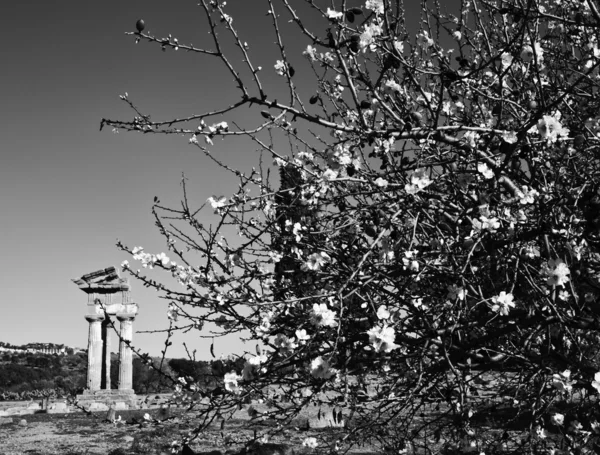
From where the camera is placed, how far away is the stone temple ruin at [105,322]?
26.4 metres

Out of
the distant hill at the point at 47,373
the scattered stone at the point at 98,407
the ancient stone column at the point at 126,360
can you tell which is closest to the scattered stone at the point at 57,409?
the scattered stone at the point at 98,407

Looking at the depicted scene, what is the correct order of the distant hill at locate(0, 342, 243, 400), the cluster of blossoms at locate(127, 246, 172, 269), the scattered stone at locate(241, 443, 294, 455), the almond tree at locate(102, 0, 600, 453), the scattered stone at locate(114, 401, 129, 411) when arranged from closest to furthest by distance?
the almond tree at locate(102, 0, 600, 453)
the cluster of blossoms at locate(127, 246, 172, 269)
the scattered stone at locate(241, 443, 294, 455)
the scattered stone at locate(114, 401, 129, 411)
the distant hill at locate(0, 342, 243, 400)

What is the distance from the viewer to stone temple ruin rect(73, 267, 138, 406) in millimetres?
26438

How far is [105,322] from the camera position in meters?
26.3

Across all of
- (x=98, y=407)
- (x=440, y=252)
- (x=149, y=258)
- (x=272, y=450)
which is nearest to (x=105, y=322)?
(x=98, y=407)

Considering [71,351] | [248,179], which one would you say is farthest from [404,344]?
[71,351]

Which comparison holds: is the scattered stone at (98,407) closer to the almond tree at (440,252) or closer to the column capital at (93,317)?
the column capital at (93,317)

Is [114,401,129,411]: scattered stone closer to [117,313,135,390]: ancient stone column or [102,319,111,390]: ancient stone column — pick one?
[117,313,135,390]: ancient stone column

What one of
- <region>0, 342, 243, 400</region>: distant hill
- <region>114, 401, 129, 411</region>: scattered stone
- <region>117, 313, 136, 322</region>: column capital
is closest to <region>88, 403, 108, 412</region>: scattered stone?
<region>114, 401, 129, 411</region>: scattered stone

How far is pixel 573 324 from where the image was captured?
335 centimetres

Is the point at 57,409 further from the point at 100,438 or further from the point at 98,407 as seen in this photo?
the point at 100,438

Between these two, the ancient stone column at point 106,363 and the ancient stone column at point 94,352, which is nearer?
the ancient stone column at point 94,352

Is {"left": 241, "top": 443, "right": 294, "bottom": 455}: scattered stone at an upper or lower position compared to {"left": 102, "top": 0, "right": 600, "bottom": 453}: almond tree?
lower

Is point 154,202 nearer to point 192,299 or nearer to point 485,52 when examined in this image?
point 192,299
